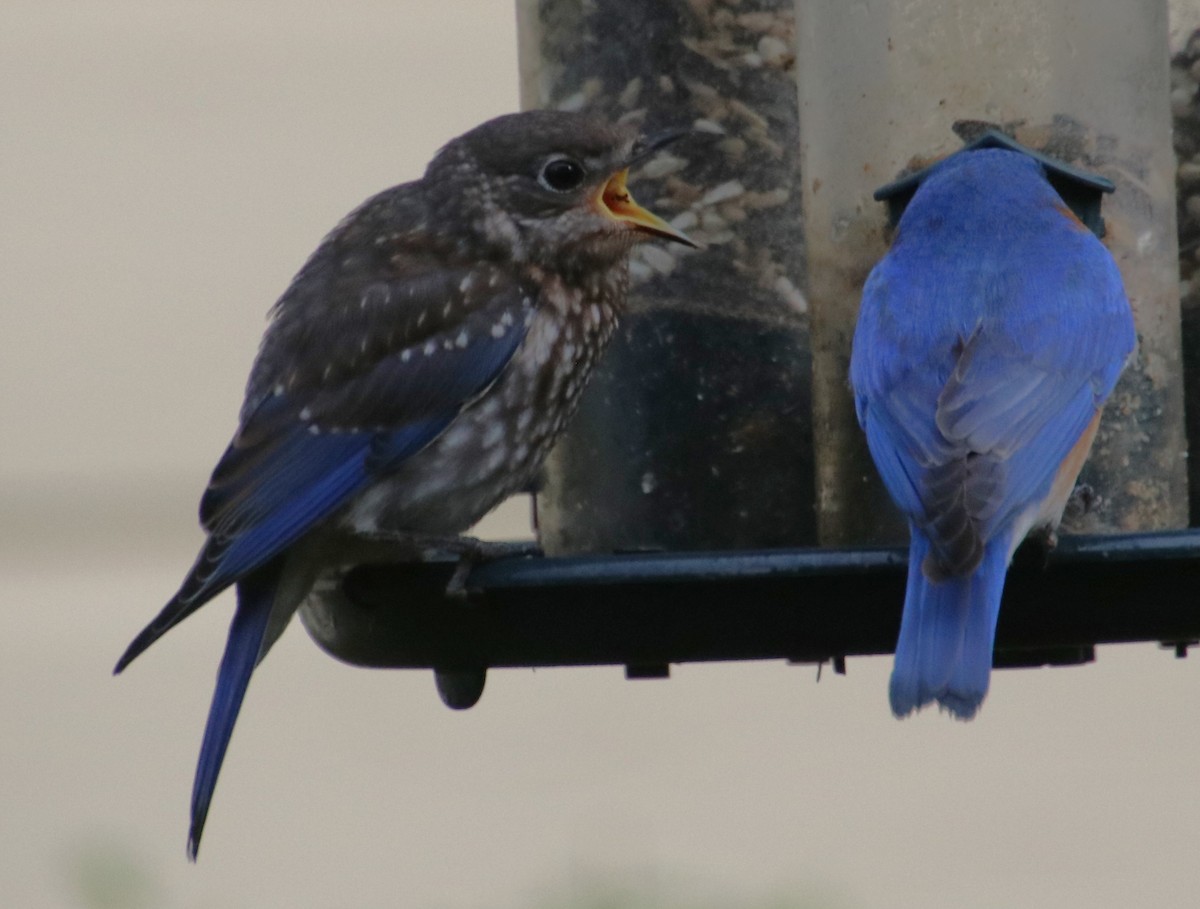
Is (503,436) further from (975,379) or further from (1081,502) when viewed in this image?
(1081,502)

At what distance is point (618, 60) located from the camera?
17.9 feet

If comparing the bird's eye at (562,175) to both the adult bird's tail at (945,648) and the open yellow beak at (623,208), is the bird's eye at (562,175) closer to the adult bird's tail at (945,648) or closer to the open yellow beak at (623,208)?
the open yellow beak at (623,208)

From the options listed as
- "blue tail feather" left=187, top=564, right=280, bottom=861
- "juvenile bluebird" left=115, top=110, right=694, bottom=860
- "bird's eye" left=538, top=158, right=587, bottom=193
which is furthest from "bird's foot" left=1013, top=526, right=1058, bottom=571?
"blue tail feather" left=187, top=564, right=280, bottom=861

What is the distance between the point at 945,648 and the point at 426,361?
1.50m

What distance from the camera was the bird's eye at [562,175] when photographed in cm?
519

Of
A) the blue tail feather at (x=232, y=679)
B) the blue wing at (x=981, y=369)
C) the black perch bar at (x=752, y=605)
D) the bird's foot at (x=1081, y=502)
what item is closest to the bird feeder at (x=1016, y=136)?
the bird's foot at (x=1081, y=502)

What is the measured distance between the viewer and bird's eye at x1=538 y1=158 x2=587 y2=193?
519cm

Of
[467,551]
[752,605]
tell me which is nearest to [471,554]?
[467,551]

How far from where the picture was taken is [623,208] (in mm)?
5273

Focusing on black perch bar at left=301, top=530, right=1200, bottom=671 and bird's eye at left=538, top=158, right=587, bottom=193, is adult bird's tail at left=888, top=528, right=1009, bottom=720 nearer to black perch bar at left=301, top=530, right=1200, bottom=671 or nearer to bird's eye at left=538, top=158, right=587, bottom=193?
black perch bar at left=301, top=530, right=1200, bottom=671

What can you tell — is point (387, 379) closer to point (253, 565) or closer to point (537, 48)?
point (253, 565)

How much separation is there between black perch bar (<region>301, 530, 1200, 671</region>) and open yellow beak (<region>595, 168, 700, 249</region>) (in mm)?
1077

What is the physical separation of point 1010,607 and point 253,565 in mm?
1493

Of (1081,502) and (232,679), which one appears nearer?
(232,679)
